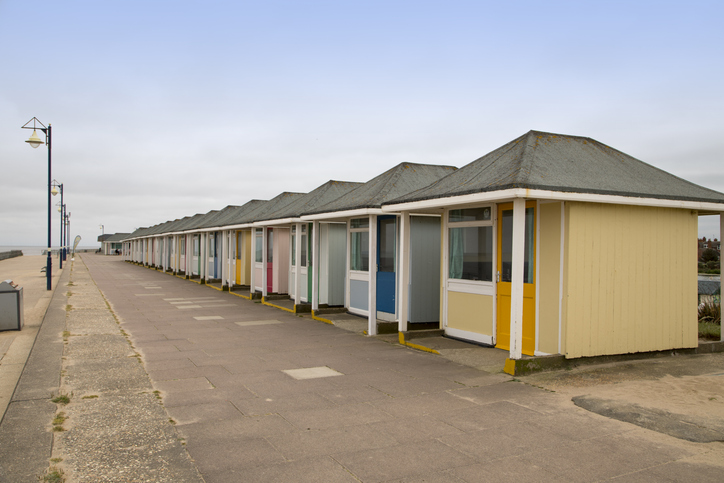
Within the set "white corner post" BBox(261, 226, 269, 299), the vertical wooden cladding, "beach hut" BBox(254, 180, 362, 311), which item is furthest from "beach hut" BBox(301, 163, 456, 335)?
"white corner post" BBox(261, 226, 269, 299)

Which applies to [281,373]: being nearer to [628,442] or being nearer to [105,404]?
[105,404]

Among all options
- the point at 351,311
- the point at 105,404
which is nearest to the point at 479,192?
the point at 105,404

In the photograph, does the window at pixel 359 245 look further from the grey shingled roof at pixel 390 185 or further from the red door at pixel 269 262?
the red door at pixel 269 262

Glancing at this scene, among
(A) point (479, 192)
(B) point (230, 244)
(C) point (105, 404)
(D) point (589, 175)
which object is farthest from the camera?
(B) point (230, 244)

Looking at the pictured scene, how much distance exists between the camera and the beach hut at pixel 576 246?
6.91 m

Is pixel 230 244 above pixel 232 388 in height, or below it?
above

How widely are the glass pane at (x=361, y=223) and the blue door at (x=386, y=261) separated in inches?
25.1

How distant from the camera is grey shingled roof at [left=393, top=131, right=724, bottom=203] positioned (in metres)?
6.82

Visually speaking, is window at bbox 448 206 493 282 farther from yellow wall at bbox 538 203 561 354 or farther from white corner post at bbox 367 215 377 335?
white corner post at bbox 367 215 377 335

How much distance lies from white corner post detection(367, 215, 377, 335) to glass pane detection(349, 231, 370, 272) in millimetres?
1565

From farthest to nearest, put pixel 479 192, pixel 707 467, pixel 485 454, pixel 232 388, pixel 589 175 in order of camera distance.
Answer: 1. pixel 589 175
2. pixel 479 192
3. pixel 232 388
4. pixel 485 454
5. pixel 707 467

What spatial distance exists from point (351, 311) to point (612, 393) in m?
7.66

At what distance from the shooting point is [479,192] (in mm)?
6887

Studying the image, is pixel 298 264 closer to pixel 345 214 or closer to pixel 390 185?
pixel 345 214
